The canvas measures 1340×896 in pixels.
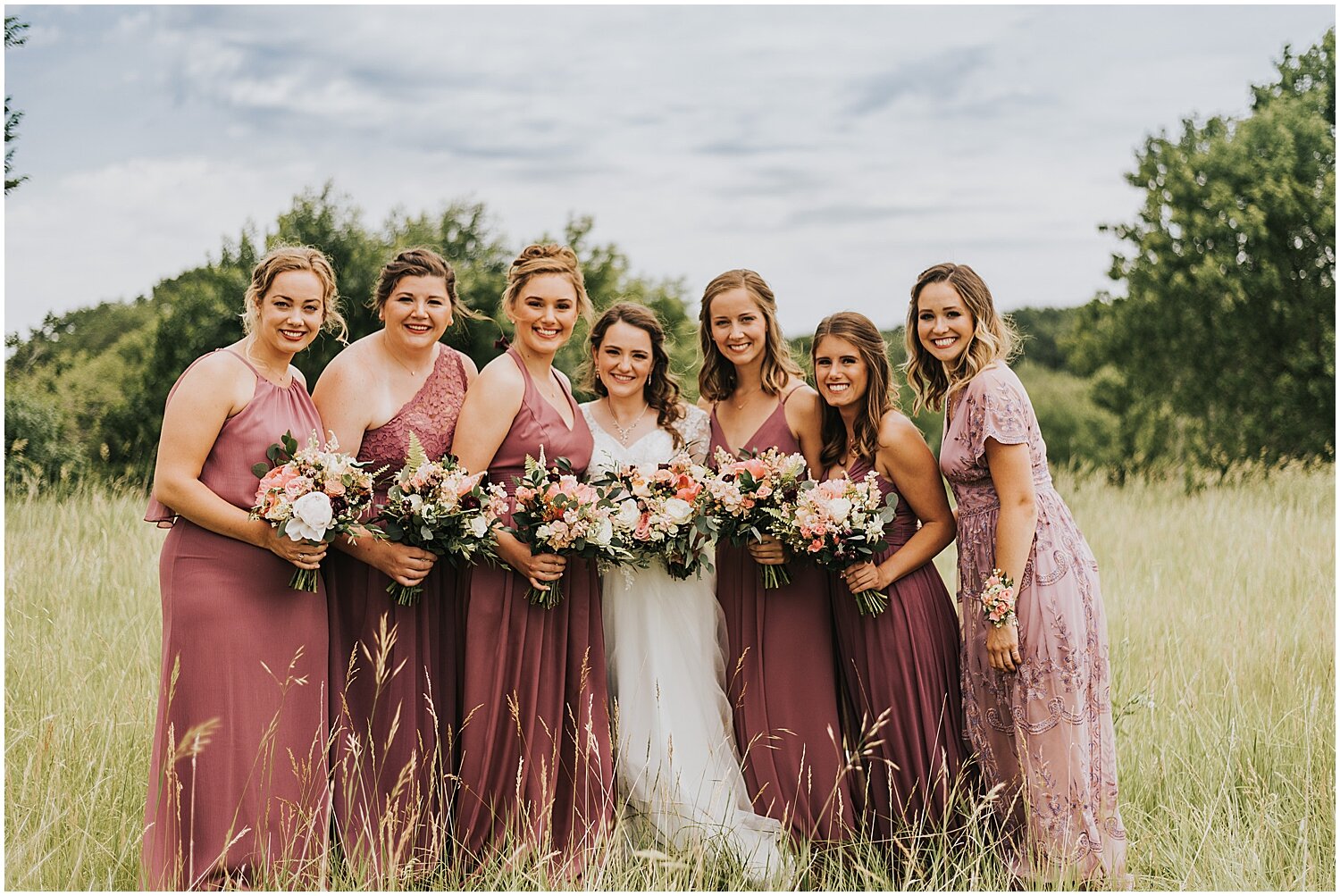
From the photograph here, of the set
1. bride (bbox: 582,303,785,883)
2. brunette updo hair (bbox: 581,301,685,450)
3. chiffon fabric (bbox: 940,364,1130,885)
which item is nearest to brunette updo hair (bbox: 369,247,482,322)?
brunette updo hair (bbox: 581,301,685,450)

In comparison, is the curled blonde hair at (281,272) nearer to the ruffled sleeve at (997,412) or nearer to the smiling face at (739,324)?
the smiling face at (739,324)

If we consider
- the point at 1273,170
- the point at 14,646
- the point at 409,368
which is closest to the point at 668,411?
the point at 409,368

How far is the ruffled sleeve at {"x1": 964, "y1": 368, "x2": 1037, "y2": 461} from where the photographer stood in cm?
442

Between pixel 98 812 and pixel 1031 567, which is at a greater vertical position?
pixel 1031 567

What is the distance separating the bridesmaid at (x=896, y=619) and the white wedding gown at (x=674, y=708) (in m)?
0.59

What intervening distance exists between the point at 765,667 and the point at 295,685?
2094 mm

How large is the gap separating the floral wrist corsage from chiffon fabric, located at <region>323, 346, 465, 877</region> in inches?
92.6

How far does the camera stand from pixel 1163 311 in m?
17.0

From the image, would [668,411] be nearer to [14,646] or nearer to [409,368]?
[409,368]

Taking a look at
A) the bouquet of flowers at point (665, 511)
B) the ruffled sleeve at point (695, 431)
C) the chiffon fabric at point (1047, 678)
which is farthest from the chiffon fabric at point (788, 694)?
the chiffon fabric at point (1047, 678)

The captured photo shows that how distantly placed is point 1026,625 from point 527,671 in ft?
7.09

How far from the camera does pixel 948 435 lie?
4.68 meters

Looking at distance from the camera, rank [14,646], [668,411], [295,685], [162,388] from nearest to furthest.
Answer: [295,685] < [668,411] < [14,646] < [162,388]

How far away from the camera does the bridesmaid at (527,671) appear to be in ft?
15.5
